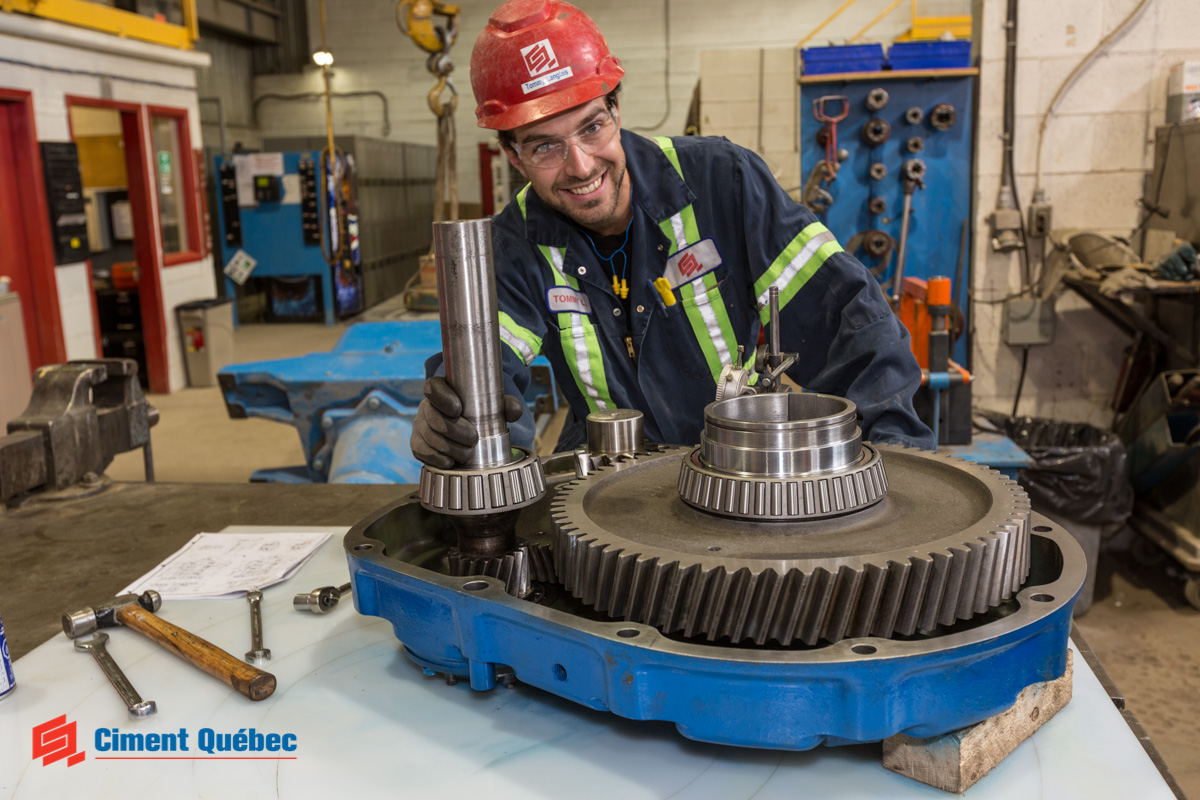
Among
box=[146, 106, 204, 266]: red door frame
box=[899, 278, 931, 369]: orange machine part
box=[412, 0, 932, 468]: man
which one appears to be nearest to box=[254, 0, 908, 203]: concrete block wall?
box=[146, 106, 204, 266]: red door frame

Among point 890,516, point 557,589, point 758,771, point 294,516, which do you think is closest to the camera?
point 758,771

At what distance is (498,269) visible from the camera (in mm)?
1797

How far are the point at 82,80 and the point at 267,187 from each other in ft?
9.81

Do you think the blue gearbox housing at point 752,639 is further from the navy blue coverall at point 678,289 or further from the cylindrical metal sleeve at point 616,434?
the navy blue coverall at point 678,289

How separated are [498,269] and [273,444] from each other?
4.27 metres

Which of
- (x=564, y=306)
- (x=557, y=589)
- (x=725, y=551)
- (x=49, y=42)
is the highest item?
(x=49, y=42)

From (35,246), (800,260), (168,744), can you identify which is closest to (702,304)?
(800,260)

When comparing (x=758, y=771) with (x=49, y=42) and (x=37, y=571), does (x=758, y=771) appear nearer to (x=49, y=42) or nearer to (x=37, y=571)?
(x=37, y=571)

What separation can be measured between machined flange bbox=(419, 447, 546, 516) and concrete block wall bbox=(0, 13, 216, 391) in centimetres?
552

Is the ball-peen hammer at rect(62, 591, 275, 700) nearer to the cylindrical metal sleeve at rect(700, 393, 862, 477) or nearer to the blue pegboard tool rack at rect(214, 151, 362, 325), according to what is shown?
the cylindrical metal sleeve at rect(700, 393, 862, 477)

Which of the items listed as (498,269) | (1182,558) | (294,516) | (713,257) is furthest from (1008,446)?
(294,516)

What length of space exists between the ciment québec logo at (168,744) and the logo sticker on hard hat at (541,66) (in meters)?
1.02

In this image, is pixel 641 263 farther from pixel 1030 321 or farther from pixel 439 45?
pixel 439 45

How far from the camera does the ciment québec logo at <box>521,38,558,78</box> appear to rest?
58.3 inches
